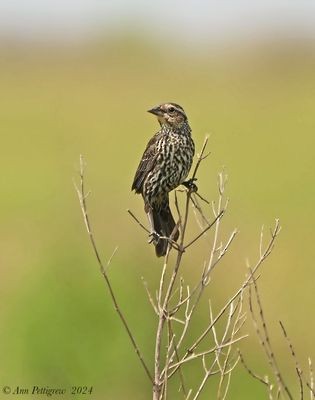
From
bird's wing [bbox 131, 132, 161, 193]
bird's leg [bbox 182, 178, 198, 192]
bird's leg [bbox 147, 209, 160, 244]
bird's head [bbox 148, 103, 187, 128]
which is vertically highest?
bird's head [bbox 148, 103, 187, 128]

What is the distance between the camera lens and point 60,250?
14.7 metres

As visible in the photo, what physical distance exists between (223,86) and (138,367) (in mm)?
20705

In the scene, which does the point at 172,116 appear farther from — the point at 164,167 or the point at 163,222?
the point at 163,222

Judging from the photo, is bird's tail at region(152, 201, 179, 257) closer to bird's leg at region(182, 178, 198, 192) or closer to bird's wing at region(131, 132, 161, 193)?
bird's wing at region(131, 132, 161, 193)

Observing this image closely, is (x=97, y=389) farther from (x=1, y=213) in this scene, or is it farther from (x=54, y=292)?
(x=1, y=213)

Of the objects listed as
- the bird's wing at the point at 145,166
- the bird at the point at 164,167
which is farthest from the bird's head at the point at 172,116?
the bird's wing at the point at 145,166

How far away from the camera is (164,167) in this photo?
8.20 metres

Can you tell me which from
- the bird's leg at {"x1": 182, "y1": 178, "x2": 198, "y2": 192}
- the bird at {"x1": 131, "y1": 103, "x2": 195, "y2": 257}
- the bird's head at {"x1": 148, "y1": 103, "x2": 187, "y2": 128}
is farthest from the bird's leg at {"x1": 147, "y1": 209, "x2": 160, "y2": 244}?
the bird's head at {"x1": 148, "y1": 103, "x2": 187, "y2": 128}

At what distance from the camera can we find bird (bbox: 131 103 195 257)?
8188mm

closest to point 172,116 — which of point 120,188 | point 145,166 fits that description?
point 145,166

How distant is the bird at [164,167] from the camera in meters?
8.19

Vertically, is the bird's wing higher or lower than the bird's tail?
higher

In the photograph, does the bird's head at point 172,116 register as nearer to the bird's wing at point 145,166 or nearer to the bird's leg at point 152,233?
the bird's wing at point 145,166

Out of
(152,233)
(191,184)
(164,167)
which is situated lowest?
(152,233)
